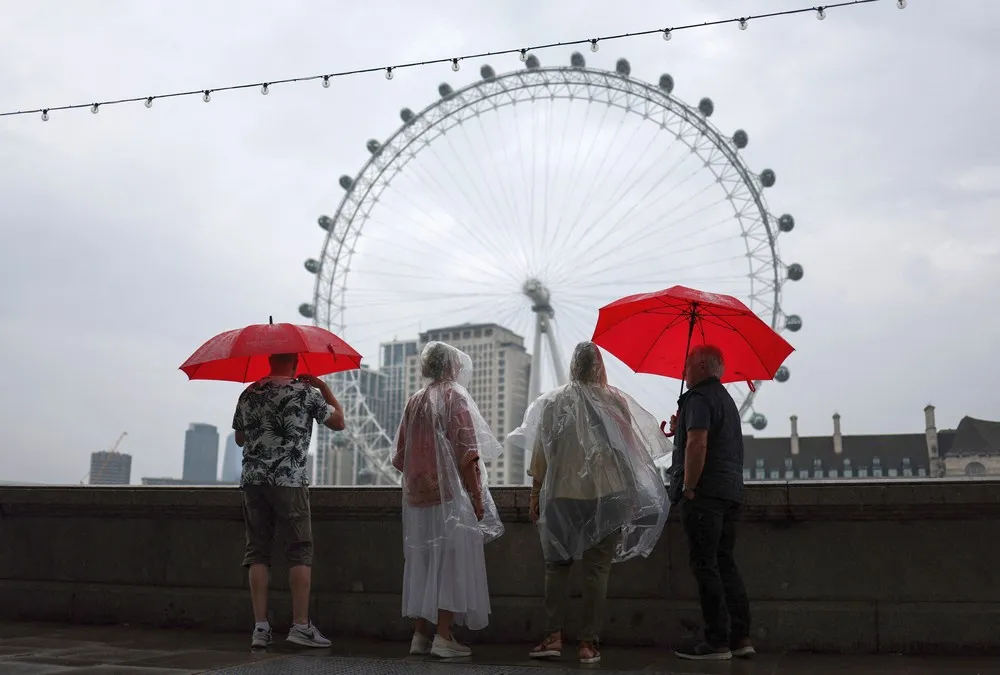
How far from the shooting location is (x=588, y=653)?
530cm

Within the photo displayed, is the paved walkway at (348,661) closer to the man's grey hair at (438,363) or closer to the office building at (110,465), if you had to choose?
the man's grey hair at (438,363)

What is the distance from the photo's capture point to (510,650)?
5871 mm

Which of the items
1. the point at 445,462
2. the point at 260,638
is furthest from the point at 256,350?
the point at 260,638

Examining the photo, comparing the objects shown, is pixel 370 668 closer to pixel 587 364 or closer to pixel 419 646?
pixel 419 646

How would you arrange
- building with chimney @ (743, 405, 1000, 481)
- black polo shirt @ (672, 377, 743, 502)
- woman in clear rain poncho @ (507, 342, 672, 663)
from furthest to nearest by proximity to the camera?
building with chimney @ (743, 405, 1000, 481) → woman in clear rain poncho @ (507, 342, 672, 663) → black polo shirt @ (672, 377, 743, 502)

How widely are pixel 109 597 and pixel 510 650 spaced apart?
318cm

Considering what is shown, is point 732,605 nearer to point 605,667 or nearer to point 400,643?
point 605,667

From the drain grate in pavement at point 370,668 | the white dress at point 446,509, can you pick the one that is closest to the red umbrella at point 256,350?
the white dress at point 446,509

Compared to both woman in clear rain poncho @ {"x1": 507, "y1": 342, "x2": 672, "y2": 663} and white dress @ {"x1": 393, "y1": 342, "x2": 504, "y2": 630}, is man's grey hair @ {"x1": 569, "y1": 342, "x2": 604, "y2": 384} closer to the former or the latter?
woman in clear rain poncho @ {"x1": 507, "y1": 342, "x2": 672, "y2": 663}

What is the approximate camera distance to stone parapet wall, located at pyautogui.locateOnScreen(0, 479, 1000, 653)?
18.6 feet

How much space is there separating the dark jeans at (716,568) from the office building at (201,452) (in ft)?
514

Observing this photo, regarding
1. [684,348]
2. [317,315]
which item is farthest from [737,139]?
[684,348]

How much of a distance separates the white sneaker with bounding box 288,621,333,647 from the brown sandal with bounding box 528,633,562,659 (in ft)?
4.35

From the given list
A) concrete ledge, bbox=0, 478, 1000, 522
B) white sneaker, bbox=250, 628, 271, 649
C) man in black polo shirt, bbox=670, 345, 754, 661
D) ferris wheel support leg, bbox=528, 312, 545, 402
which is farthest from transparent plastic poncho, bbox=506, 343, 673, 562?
ferris wheel support leg, bbox=528, 312, 545, 402
